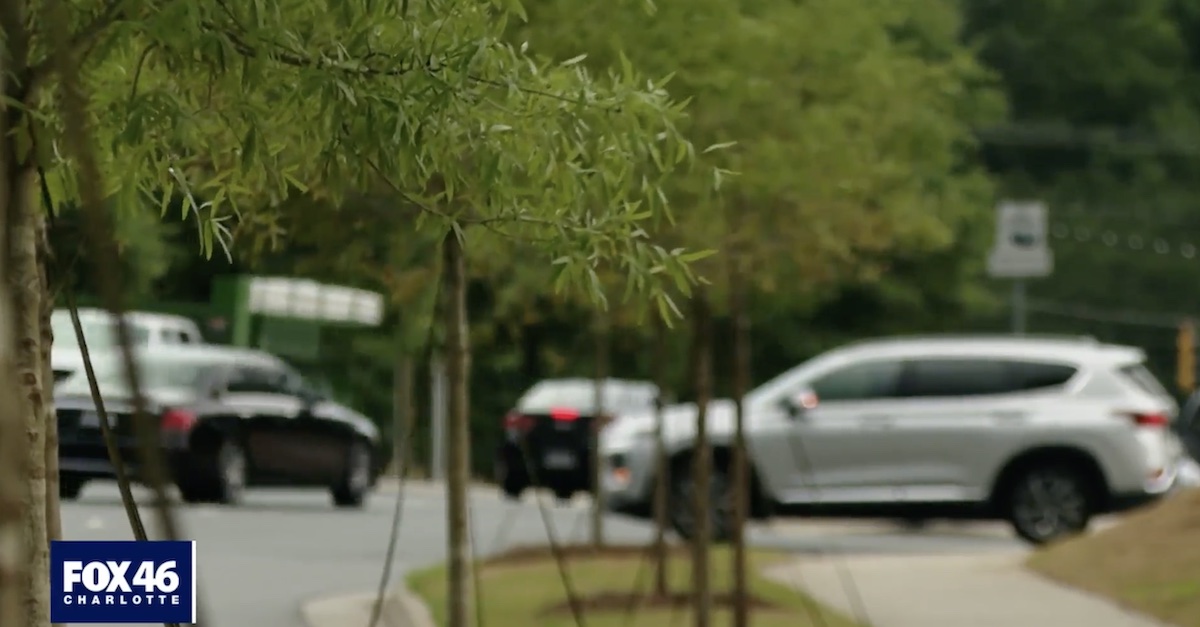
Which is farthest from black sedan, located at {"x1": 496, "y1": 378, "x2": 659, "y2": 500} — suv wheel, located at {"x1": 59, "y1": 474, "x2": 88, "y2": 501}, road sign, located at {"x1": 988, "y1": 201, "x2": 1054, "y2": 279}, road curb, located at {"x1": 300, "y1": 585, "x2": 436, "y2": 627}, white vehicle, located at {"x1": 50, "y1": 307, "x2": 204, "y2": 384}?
road curb, located at {"x1": 300, "y1": 585, "x2": 436, "y2": 627}

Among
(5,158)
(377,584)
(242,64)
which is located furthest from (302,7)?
(377,584)

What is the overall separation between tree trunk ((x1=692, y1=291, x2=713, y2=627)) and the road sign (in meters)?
27.0

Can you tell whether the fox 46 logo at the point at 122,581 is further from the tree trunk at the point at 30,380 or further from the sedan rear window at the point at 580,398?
the sedan rear window at the point at 580,398

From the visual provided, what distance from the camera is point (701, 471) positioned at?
14.0m

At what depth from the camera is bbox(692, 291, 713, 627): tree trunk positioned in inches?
509

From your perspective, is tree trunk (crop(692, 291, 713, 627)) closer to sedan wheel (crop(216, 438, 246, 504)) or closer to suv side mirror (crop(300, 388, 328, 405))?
sedan wheel (crop(216, 438, 246, 504))

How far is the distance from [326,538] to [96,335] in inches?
103

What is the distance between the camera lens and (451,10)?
696 cm

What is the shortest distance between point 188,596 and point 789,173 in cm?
796

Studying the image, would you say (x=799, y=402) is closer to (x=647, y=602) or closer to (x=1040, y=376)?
(x=1040, y=376)

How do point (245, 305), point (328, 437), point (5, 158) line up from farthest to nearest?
point (245, 305) < point (328, 437) < point (5, 158)

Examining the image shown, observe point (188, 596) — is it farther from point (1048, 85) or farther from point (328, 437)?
point (1048, 85)

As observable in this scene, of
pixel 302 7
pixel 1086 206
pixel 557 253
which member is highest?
pixel 1086 206

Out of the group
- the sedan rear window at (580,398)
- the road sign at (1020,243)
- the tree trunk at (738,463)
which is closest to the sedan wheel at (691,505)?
the tree trunk at (738,463)
